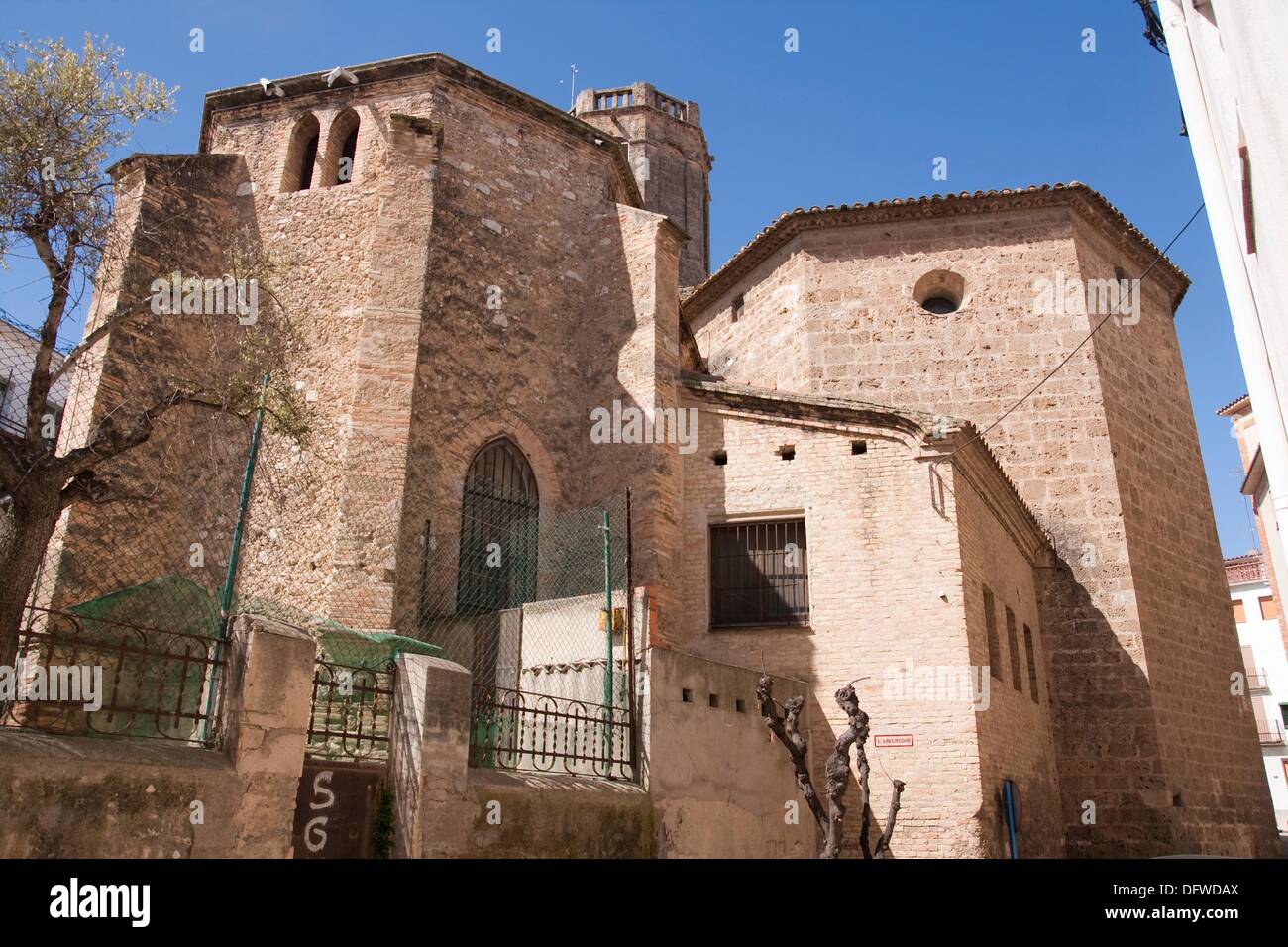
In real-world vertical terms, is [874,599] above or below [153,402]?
below

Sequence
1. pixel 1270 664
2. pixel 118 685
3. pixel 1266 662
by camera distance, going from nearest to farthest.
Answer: pixel 118 685
pixel 1270 664
pixel 1266 662

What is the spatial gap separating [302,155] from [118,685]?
33.9ft

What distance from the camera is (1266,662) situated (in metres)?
31.7

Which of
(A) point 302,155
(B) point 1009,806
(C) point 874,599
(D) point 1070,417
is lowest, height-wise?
(B) point 1009,806

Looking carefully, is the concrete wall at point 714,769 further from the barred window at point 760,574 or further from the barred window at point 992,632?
the barred window at point 992,632

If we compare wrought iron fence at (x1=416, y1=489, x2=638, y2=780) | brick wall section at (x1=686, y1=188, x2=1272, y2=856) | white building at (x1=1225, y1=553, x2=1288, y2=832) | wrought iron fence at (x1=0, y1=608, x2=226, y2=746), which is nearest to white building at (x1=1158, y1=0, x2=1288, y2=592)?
wrought iron fence at (x1=416, y1=489, x2=638, y2=780)

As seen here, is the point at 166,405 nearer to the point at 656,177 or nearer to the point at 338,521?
the point at 338,521

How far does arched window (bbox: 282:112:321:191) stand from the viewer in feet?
44.6

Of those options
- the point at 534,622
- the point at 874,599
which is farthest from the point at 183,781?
the point at 874,599

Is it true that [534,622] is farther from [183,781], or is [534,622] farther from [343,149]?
[343,149]

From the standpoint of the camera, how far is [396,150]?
42.1ft

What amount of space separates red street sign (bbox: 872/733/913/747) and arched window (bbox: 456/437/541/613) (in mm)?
4467

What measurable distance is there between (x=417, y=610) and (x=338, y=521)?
1.36 m

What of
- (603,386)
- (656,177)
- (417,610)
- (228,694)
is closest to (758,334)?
(603,386)
